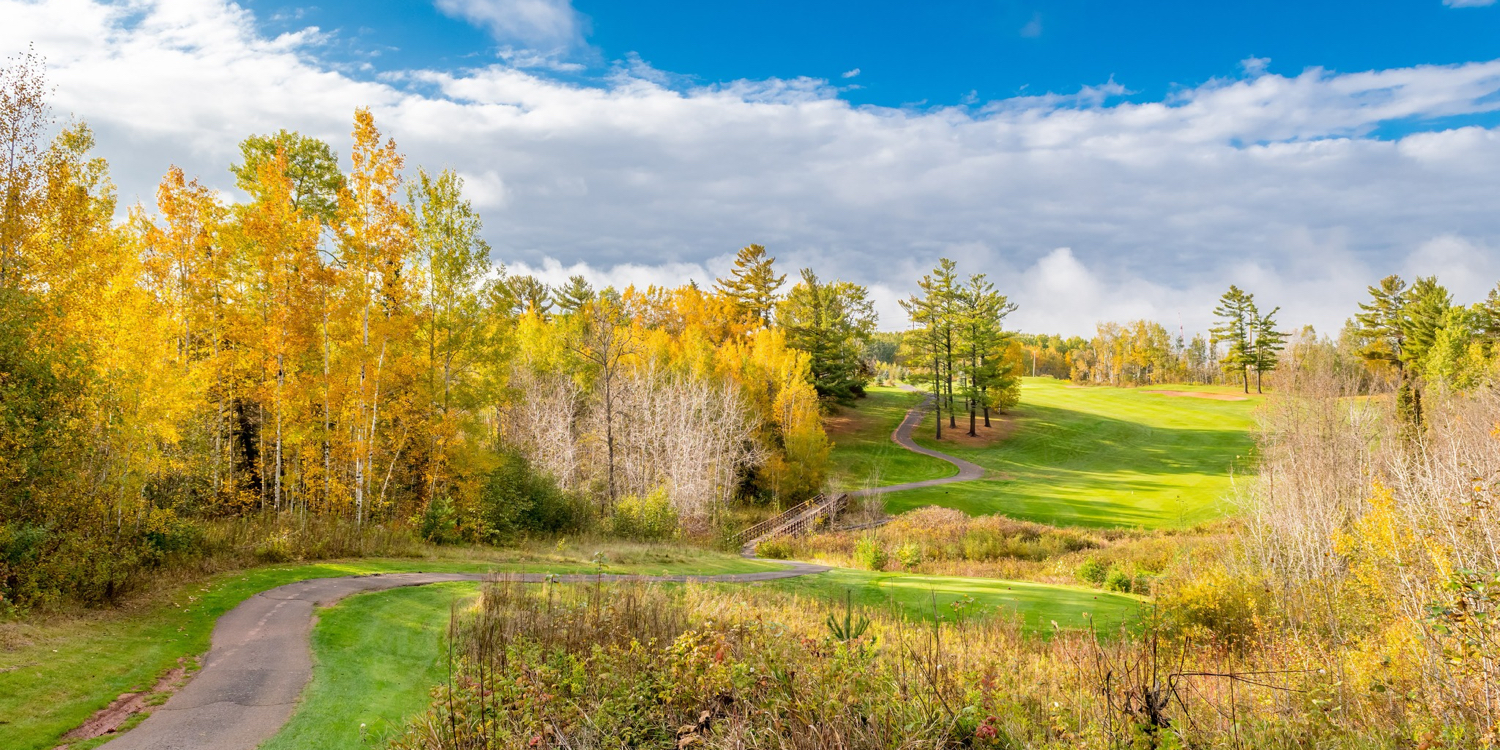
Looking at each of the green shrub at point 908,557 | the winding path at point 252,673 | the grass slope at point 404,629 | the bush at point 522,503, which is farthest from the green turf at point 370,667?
the green shrub at point 908,557

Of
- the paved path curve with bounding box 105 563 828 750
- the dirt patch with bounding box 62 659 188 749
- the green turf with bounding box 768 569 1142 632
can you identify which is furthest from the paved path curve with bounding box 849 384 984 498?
the dirt patch with bounding box 62 659 188 749

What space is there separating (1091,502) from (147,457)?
43686mm

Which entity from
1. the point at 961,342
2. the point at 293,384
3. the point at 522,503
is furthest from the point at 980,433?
the point at 293,384

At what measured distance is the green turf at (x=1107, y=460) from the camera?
3959cm

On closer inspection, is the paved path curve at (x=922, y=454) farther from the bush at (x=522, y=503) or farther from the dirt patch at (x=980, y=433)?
the bush at (x=522, y=503)

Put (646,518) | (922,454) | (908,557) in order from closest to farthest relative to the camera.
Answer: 1. (908,557)
2. (646,518)
3. (922,454)

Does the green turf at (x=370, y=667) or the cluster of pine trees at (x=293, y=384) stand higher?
the cluster of pine trees at (x=293, y=384)

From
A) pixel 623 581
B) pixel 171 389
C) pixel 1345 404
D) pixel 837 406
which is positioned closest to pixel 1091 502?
pixel 1345 404

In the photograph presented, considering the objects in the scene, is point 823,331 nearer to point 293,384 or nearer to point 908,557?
point 908,557

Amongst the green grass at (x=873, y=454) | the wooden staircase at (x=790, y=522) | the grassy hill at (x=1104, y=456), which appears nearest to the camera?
the wooden staircase at (x=790, y=522)

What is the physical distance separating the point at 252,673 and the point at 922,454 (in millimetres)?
52312

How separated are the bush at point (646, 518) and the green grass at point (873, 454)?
1527 centimetres

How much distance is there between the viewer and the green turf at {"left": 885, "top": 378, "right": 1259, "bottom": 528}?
3959 centimetres

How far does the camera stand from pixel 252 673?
8812 millimetres
